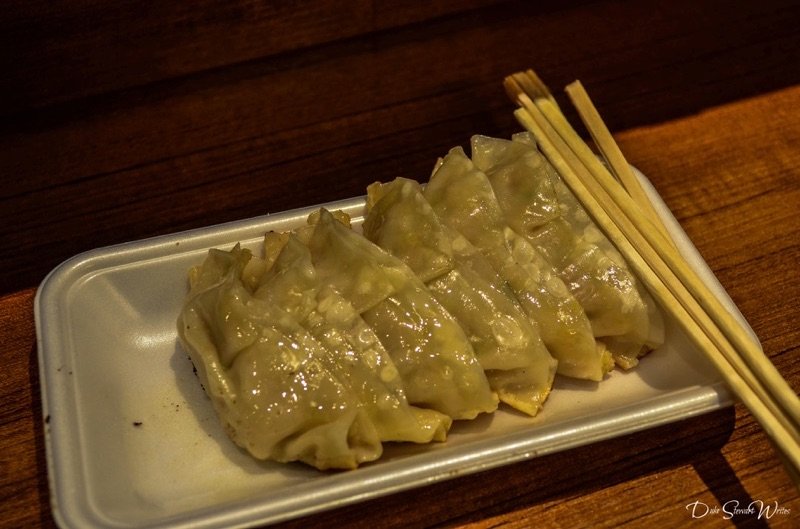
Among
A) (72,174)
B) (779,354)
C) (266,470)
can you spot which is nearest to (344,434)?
(266,470)

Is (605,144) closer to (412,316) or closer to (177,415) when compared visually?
(412,316)

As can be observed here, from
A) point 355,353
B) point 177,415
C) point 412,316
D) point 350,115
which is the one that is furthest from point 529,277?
point 350,115

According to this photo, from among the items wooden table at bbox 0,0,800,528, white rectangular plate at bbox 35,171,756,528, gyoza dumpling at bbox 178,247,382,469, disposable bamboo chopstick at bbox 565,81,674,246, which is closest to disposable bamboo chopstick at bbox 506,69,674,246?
disposable bamboo chopstick at bbox 565,81,674,246

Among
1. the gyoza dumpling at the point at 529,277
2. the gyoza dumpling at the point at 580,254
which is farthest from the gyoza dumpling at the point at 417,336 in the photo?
the gyoza dumpling at the point at 580,254

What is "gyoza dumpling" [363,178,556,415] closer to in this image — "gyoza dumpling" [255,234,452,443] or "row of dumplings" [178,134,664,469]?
"row of dumplings" [178,134,664,469]

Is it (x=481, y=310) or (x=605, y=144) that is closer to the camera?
(x=481, y=310)

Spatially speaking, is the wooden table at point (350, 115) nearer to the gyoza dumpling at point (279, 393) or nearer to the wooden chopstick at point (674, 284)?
the wooden chopstick at point (674, 284)
